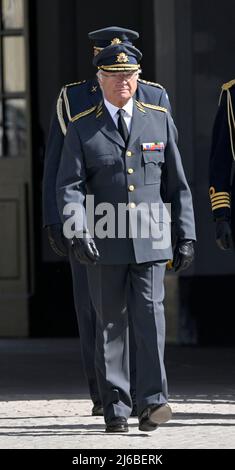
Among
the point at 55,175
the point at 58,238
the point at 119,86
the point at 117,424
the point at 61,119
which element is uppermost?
the point at 119,86

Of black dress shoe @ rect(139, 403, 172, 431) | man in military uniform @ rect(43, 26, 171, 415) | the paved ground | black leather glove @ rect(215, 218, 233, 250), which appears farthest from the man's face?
the paved ground

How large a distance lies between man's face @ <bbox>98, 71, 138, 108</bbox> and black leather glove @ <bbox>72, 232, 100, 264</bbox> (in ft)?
2.18

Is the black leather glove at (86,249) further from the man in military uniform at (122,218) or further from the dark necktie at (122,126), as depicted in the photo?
the dark necktie at (122,126)

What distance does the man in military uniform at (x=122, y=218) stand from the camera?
308 inches

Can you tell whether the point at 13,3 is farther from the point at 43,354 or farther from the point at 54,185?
the point at 54,185

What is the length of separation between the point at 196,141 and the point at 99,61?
3975 mm

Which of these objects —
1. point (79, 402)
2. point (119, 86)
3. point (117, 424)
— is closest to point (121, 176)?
point (119, 86)

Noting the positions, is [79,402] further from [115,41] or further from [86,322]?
[115,41]

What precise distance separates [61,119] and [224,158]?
86cm

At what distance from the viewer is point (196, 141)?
Result: 1184cm

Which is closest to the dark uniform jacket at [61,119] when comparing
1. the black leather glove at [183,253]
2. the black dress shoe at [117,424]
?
the black leather glove at [183,253]

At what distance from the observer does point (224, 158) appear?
847 centimetres

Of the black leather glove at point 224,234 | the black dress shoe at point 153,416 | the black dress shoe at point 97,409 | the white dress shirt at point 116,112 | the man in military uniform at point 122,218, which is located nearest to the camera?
the black dress shoe at point 153,416

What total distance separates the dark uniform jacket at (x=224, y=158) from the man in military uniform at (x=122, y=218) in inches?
19.2
